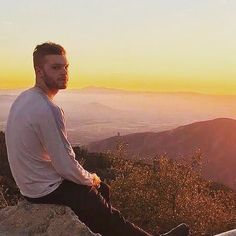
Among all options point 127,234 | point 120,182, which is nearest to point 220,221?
point 120,182

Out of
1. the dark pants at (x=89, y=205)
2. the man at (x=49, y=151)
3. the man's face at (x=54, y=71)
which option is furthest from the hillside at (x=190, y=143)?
the man's face at (x=54, y=71)

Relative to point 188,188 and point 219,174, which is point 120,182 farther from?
point 219,174

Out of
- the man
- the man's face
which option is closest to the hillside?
the man

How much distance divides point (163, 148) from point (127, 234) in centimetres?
18490

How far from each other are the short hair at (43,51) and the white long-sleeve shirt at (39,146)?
303mm

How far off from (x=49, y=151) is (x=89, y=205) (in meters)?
0.73

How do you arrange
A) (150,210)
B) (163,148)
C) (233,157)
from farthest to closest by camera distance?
(163,148)
(233,157)
(150,210)

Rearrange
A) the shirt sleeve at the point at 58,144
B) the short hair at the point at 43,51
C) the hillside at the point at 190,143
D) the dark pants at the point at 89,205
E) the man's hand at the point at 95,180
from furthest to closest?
the hillside at the point at 190,143, the man's hand at the point at 95,180, the dark pants at the point at 89,205, the short hair at the point at 43,51, the shirt sleeve at the point at 58,144

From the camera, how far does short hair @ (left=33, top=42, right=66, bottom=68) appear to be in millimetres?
5504

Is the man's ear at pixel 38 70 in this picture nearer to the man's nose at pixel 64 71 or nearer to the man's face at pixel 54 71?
the man's face at pixel 54 71

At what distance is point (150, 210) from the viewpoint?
66.9 ft

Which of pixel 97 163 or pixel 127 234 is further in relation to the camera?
pixel 97 163

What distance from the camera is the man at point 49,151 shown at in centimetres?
540

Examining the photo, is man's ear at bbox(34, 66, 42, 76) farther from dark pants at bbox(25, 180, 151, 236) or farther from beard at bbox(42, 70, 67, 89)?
dark pants at bbox(25, 180, 151, 236)
